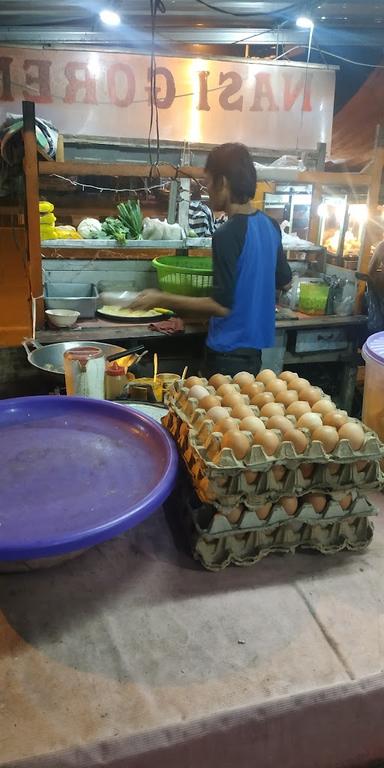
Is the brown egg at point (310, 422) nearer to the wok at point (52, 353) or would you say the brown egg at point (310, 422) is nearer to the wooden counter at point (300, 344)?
the wok at point (52, 353)

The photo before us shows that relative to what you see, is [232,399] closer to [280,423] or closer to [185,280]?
[280,423]

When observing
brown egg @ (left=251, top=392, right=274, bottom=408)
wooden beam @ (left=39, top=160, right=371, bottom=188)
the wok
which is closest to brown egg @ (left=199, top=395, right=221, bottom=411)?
brown egg @ (left=251, top=392, right=274, bottom=408)

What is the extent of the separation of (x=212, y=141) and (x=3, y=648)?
716cm

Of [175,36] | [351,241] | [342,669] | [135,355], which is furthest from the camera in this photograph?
[351,241]

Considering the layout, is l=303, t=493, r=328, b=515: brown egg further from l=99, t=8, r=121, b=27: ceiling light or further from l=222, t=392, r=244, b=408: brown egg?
l=99, t=8, r=121, b=27: ceiling light

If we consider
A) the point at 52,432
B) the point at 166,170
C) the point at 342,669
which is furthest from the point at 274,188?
the point at 342,669

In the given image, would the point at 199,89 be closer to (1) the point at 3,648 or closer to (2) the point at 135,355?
(2) the point at 135,355

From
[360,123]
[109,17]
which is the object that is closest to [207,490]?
[109,17]

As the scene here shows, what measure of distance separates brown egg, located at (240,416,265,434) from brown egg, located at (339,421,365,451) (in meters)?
0.21

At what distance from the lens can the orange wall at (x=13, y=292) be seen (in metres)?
5.37

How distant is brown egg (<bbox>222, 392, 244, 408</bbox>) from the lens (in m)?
1.54

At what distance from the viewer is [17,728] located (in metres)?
0.96

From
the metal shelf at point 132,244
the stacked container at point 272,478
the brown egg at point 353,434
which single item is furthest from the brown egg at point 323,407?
the metal shelf at point 132,244

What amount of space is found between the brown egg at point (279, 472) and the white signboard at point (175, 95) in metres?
6.64
